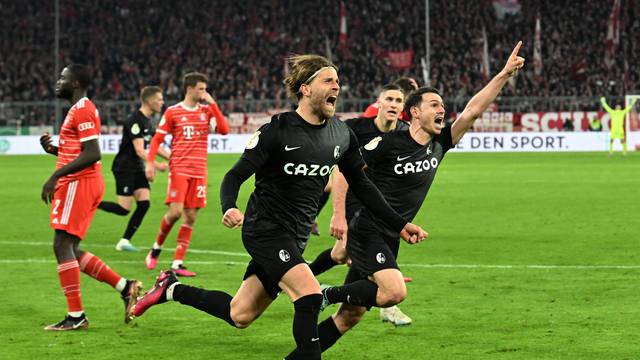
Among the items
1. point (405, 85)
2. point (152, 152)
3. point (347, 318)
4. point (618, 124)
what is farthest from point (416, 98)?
point (618, 124)

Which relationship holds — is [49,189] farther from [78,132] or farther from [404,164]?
[404,164]

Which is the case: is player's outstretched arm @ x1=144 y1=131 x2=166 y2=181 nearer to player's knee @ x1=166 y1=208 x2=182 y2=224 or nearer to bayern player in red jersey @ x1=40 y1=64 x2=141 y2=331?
player's knee @ x1=166 y1=208 x2=182 y2=224

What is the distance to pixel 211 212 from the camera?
19047 millimetres

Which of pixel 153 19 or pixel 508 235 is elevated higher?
pixel 153 19

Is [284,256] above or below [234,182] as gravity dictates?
below

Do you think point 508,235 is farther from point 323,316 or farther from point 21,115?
point 21,115

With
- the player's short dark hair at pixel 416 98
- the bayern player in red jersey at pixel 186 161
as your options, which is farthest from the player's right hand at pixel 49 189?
the bayern player in red jersey at pixel 186 161

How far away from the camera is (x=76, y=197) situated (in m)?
8.22

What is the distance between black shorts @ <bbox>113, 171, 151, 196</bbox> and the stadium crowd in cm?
3291

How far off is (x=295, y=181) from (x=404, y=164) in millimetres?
1475

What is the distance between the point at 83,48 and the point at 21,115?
1231 centimetres

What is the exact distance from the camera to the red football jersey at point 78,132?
812 centimetres

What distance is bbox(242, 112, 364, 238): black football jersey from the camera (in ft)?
19.8

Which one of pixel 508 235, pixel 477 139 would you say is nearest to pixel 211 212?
pixel 508 235
